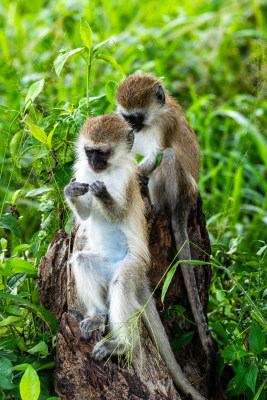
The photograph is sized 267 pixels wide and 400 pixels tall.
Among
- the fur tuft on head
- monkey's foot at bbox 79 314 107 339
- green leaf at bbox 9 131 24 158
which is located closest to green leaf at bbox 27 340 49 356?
monkey's foot at bbox 79 314 107 339

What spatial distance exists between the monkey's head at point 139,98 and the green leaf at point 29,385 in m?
2.96

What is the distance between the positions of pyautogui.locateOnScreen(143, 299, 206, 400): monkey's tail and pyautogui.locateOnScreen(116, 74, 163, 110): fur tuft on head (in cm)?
214

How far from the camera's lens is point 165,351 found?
4348 mm

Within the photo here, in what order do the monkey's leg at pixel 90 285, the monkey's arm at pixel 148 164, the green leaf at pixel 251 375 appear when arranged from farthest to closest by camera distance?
the monkey's arm at pixel 148 164 < the monkey's leg at pixel 90 285 < the green leaf at pixel 251 375

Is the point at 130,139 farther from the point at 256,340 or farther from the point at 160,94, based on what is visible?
the point at 256,340

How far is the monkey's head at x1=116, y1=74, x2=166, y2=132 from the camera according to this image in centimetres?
568

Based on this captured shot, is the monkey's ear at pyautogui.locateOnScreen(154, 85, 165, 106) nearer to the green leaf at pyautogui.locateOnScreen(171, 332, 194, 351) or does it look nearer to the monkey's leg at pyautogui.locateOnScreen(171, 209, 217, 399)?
the monkey's leg at pyautogui.locateOnScreen(171, 209, 217, 399)

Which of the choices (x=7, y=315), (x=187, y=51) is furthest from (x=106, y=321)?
(x=187, y=51)

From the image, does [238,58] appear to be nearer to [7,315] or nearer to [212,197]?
[212,197]

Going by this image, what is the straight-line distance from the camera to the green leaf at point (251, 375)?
4.04 meters

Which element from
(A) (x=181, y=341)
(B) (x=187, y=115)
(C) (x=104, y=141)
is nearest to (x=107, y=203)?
(C) (x=104, y=141)

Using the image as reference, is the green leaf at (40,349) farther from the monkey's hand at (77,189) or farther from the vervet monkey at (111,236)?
the monkey's hand at (77,189)

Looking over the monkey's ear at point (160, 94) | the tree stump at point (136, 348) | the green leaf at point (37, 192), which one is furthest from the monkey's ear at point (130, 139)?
the monkey's ear at point (160, 94)

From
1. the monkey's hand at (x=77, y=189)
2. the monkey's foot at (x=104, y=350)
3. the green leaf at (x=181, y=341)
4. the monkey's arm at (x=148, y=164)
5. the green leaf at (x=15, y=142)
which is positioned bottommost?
the green leaf at (x=181, y=341)
